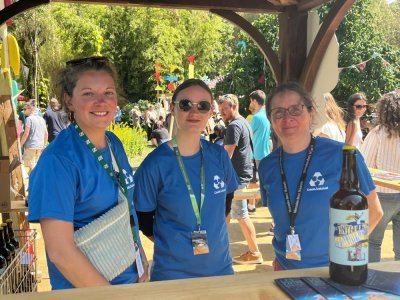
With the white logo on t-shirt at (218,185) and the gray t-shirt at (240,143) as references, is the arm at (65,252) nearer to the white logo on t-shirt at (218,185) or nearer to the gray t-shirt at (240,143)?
the white logo on t-shirt at (218,185)

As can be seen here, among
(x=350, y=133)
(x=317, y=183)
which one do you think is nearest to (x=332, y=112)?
(x=350, y=133)

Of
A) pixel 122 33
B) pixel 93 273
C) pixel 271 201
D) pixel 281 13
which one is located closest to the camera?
pixel 93 273

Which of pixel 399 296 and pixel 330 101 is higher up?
pixel 330 101

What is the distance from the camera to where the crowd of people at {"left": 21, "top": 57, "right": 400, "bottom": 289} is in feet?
4.78

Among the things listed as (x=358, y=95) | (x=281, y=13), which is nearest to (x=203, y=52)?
(x=358, y=95)

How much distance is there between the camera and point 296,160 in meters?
1.92

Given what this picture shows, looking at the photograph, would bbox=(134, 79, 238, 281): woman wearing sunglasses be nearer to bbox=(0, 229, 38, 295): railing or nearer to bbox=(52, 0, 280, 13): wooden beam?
bbox=(0, 229, 38, 295): railing

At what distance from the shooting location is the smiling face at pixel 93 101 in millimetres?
1655

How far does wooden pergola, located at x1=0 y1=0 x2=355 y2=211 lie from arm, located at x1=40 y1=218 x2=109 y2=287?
262 cm

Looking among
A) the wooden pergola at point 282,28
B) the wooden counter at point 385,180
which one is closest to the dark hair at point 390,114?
the wooden counter at point 385,180

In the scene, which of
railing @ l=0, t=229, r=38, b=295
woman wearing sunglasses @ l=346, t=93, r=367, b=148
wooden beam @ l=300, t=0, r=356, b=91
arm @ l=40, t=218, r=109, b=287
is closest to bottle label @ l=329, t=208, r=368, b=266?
arm @ l=40, t=218, r=109, b=287

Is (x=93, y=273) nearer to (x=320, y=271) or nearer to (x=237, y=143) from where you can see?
(x=320, y=271)

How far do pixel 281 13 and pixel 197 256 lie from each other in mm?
2610

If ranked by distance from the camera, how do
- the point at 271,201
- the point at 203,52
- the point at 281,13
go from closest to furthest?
the point at 271,201
the point at 281,13
the point at 203,52
